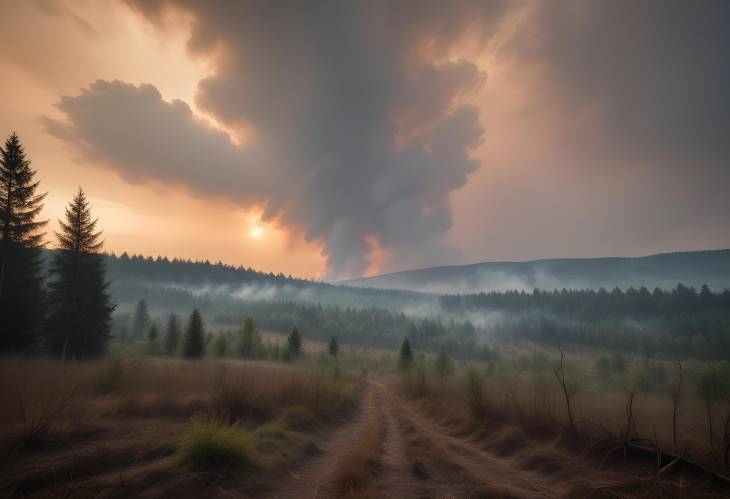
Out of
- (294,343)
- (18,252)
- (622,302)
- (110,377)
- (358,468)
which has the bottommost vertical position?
(294,343)

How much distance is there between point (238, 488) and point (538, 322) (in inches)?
6245

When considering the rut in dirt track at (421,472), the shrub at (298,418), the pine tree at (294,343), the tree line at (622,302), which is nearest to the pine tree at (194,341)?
the pine tree at (294,343)

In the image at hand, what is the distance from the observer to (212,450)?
632 centimetres

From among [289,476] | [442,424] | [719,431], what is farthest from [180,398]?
[719,431]

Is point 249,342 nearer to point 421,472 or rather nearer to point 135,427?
point 135,427

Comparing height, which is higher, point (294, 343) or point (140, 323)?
point (140, 323)

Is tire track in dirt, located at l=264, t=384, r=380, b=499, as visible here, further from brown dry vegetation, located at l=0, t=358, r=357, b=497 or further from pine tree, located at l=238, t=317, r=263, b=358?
pine tree, located at l=238, t=317, r=263, b=358

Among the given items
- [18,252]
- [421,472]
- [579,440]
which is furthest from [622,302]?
[18,252]

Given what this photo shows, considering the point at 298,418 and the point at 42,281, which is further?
the point at 42,281

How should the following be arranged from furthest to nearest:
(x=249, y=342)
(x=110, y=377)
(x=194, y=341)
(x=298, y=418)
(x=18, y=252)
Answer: (x=249, y=342), (x=194, y=341), (x=18, y=252), (x=110, y=377), (x=298, y=418)

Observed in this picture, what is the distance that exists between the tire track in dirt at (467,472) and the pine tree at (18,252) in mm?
28965

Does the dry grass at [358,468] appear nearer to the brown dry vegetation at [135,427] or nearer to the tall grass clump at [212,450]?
the brown dry vegetation at [135,427]

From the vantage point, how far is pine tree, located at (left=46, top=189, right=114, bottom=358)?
2616 centimetres

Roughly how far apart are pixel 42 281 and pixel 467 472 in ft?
111
